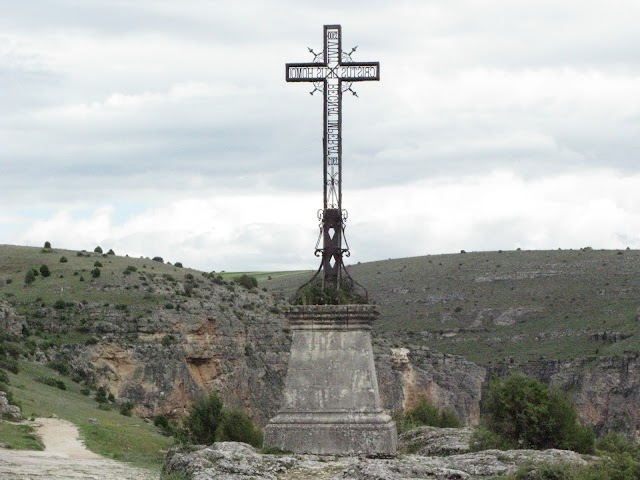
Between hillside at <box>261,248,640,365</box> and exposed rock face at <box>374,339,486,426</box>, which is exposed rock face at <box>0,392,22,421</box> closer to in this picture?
exposed rock face at <box>374,339,486,426</box>

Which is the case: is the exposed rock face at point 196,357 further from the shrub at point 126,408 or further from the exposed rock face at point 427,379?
the exposed rock face at point 427,379

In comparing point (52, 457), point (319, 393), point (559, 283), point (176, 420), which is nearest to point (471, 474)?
point (319, 393)

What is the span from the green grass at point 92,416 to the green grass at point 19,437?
133cm

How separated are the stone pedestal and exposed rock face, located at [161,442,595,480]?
1.86ft

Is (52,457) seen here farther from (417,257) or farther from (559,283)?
(417,257)

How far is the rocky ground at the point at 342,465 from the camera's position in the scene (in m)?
20.6

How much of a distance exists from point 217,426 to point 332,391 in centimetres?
1215

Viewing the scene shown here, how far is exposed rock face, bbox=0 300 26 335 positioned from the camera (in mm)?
52438

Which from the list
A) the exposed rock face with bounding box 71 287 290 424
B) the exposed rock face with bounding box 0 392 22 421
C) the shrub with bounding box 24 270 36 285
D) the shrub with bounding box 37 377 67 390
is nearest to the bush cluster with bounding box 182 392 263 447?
the exposed rock face with bounding box 0 392 22 421

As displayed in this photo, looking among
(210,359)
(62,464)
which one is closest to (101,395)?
(210,359)

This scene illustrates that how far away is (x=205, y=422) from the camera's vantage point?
3712 centimetres

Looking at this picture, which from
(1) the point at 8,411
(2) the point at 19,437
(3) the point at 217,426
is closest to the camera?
(2) the point at 19,437

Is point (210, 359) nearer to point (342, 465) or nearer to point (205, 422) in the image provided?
point (205, 422)

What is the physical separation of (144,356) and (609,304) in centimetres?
5680
